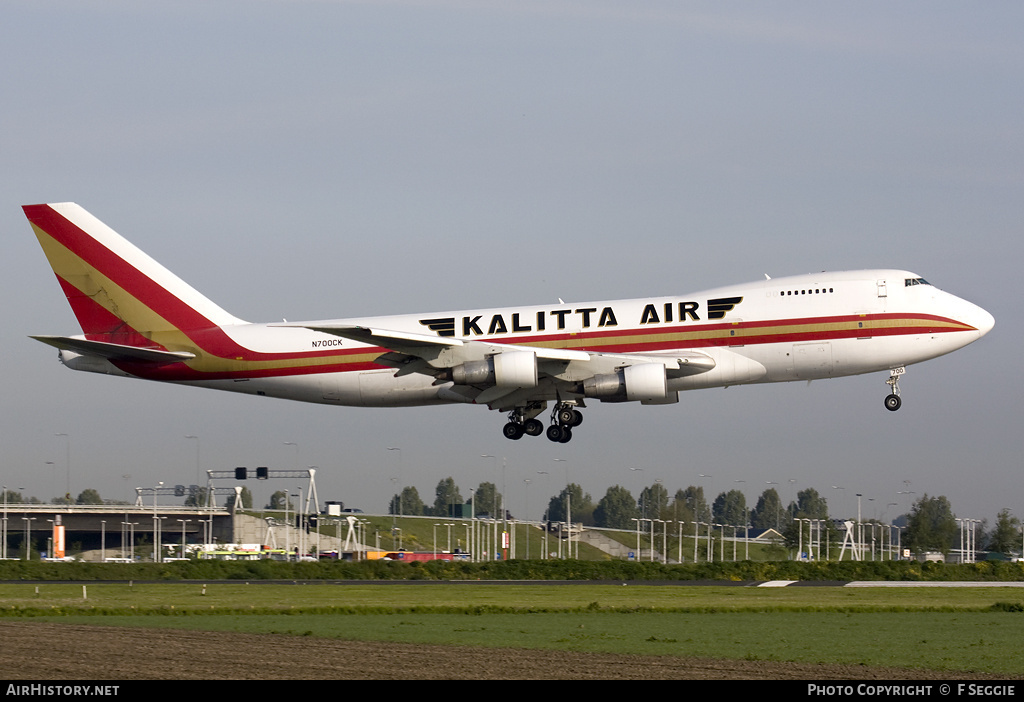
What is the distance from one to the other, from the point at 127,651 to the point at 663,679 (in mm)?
14085

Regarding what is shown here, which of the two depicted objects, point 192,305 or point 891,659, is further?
point 192,305

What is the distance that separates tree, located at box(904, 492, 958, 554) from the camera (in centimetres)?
13725

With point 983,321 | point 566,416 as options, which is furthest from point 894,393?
point 566,416

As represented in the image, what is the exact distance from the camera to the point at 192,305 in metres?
54.7

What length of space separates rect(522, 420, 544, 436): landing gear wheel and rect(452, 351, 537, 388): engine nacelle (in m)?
4.95

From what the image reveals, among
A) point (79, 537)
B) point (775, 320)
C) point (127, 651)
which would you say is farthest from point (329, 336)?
point (79, 537)

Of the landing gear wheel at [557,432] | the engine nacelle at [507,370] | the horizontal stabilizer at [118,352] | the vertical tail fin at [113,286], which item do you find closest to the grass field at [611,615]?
the landing gear wheel at [557,432]

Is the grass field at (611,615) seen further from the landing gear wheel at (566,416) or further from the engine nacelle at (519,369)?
the engine nacelle at (519,369)

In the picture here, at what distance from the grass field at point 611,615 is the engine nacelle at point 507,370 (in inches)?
351

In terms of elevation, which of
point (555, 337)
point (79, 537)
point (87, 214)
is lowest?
point (79, 537)

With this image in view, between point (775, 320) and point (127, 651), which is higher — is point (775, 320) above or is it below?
above

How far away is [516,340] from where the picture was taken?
5047cm

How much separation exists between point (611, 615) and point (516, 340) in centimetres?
1208
